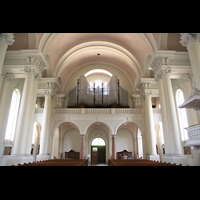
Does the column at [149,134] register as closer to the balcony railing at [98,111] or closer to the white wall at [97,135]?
the balcony railing at [98,111]

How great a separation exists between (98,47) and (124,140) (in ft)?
34.2

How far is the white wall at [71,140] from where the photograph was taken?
18.5m

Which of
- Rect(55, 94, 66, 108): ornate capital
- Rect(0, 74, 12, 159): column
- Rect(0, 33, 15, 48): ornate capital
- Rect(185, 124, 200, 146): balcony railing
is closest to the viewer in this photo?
Rect(185, 124, 200, 146): balcony railing

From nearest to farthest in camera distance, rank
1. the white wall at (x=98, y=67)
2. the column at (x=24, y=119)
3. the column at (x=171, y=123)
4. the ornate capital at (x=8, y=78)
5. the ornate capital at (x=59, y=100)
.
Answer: the column at (x=171, y=123)
the column at (x=24, y=119)
the ornate capital at (x=8, y=78)
the ornate capital at (x=59, y=100)
the white wall at (x=98, y=67)

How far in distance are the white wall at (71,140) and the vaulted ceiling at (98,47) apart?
5599 mm

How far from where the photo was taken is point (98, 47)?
52.4 ft

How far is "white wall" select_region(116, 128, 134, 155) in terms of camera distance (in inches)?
734

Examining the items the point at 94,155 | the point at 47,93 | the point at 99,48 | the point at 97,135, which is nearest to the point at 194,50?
the point at 47,93

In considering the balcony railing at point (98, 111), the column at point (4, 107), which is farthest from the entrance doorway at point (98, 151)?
the column at point (4, 107)

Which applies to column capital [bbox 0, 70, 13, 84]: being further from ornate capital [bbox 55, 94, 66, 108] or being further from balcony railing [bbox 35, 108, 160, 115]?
ornate capital [bbox 55, 94, 66, 108]

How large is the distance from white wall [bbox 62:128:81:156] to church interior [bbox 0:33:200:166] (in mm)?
107

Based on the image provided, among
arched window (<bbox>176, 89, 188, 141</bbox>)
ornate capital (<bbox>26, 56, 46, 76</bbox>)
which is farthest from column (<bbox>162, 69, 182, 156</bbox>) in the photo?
ornate capital (<bbox>26, 56, 46, 76</bbox>)

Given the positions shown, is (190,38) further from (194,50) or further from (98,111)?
(98,111)
